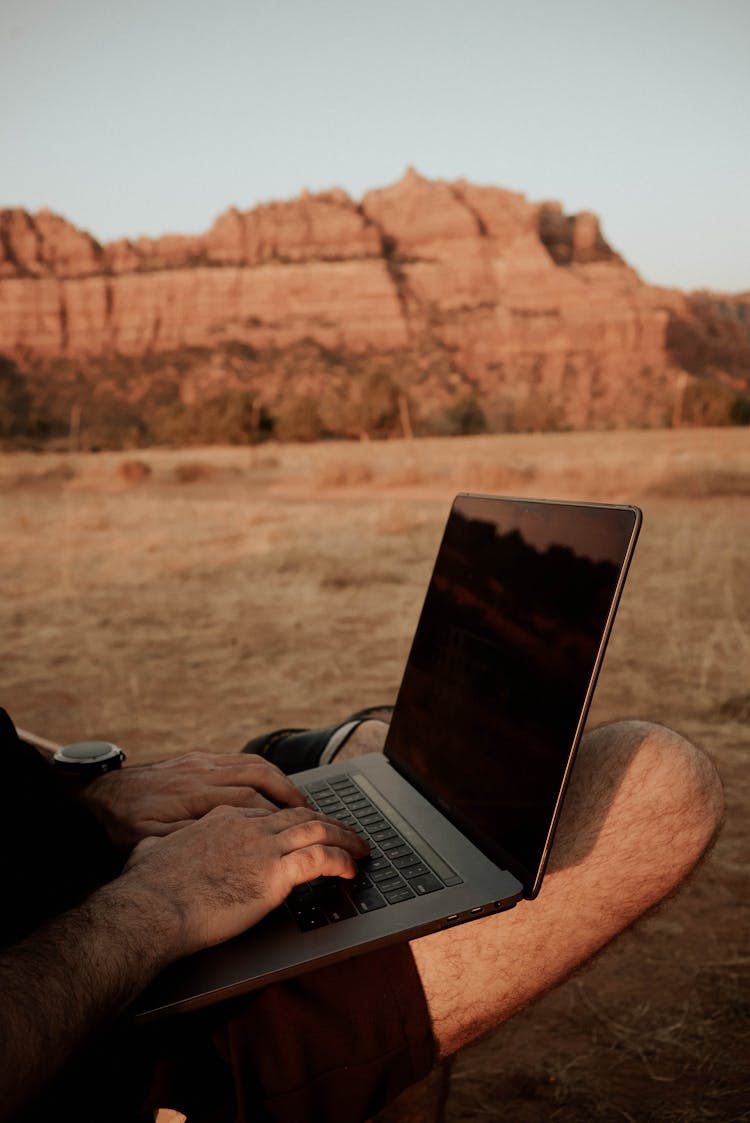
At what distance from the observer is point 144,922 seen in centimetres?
85

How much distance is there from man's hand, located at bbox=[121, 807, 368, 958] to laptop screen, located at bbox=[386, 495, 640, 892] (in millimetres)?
209

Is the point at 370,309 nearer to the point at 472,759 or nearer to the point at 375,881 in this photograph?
the point at 472,759

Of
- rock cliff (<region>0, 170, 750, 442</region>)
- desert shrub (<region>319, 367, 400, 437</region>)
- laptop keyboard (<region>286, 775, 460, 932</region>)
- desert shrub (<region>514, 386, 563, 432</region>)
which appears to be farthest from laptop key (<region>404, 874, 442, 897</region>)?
rock cliff (<region>0, 170, 750, 442</region>)

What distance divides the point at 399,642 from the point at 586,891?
3382mm

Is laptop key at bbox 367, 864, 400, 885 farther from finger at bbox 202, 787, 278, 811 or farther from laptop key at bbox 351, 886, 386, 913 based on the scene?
finger at bbox 202, 787, 278, 811

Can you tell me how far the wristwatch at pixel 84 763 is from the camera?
50.4 inches

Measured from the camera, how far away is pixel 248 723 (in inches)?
133

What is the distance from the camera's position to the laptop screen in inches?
37.8

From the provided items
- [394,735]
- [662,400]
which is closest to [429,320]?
[662,400]

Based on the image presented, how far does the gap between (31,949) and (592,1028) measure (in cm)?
126

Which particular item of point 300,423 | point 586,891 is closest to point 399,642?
point 586,891

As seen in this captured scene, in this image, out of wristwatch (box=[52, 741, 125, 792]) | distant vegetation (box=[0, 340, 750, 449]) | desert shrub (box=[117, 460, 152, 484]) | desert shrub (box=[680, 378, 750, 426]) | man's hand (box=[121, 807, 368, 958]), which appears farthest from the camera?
distant vegetation (box=[0, 340, 750, 449])

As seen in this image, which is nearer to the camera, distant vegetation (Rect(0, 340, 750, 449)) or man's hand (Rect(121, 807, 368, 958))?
man's hand (Rect(121, 807, 368, 958))

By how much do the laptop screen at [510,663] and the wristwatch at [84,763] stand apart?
48cm
